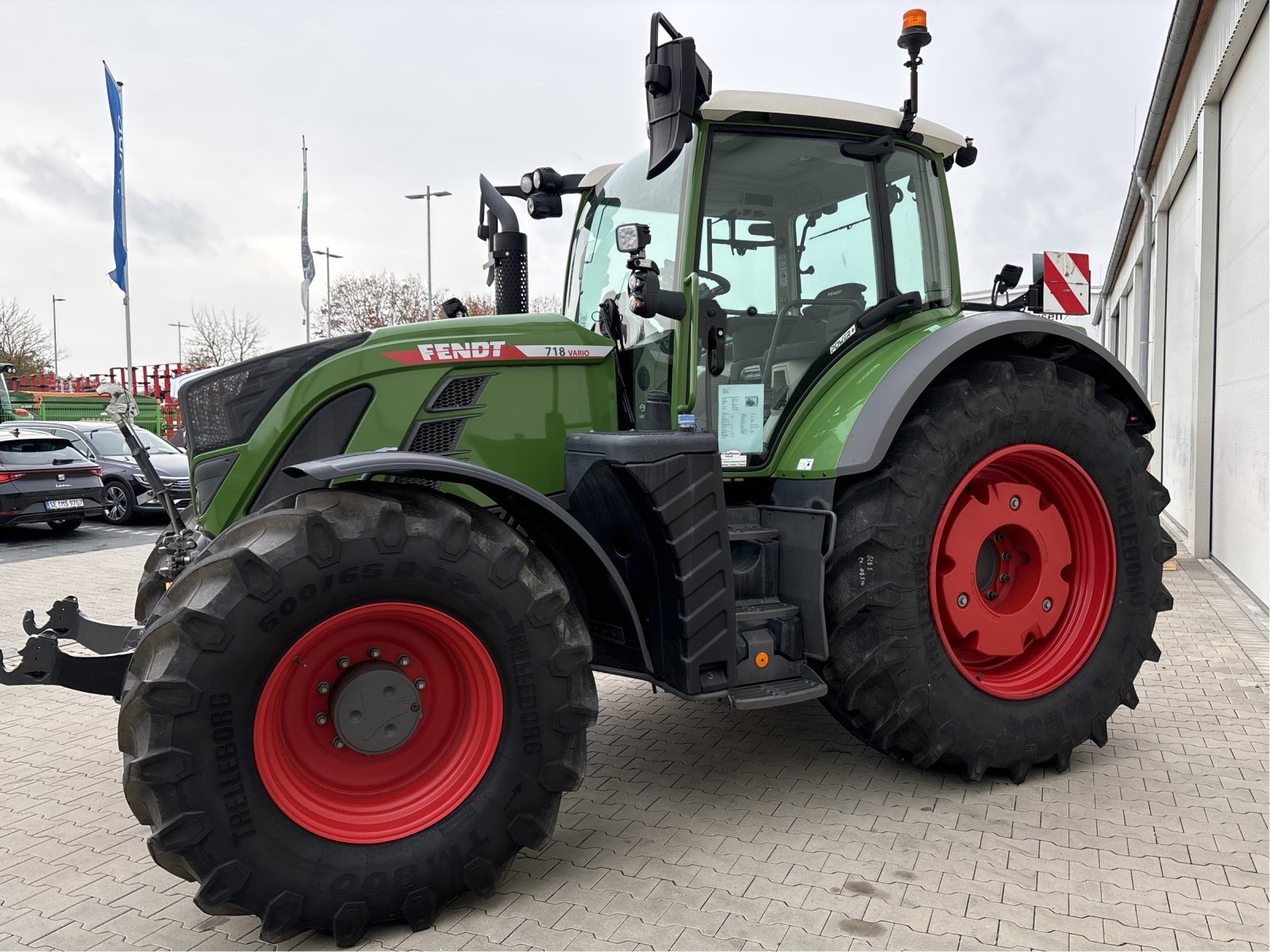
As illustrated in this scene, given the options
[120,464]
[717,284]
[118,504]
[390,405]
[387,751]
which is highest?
[717,284]

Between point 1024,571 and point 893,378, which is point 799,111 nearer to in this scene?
point 893,378

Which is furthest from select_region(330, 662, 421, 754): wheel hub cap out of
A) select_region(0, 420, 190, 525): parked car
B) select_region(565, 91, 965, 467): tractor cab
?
select_region(0, 420, 190, 525): parked car

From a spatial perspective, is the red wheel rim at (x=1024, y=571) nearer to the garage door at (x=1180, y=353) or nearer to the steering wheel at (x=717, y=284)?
the steering wheel at (x=717, y=284)

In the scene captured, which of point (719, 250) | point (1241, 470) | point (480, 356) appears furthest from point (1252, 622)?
point (480, 356)

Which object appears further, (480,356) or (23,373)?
(23,373)

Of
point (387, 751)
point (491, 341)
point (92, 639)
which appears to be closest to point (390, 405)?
point (491, 341)

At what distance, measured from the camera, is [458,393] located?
355cm

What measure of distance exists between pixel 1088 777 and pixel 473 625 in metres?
2.67

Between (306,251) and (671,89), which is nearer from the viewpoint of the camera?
(671,89)

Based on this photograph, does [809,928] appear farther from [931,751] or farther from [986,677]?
[986,677]

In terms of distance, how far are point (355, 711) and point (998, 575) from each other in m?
2.74

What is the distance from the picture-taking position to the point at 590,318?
4324 mm

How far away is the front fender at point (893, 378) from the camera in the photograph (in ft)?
12.0

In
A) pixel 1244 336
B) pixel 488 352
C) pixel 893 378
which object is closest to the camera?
pixel 488 352
